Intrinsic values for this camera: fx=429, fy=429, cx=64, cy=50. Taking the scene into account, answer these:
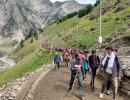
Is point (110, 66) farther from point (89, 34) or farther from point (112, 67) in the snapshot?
point (89, 34)

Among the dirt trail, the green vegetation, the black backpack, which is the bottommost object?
the green vegetation

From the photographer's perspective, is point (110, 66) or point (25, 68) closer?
point (110, 66)

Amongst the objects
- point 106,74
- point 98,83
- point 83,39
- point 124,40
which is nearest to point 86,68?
point 98,83

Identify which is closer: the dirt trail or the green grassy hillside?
the dirt trail

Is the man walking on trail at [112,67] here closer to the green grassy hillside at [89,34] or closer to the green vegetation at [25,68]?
the green grassy hillside at [89,34]

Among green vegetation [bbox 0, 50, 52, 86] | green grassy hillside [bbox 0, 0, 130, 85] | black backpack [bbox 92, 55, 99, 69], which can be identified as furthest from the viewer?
green grassy hillside [bbox 0, 0, 130, 85]

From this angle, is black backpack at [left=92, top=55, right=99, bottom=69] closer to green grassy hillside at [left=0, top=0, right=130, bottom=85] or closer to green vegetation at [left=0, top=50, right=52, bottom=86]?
green grassy hillside at [left=0, top=0, right=130, bottom=85]

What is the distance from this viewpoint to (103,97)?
76.2 ft

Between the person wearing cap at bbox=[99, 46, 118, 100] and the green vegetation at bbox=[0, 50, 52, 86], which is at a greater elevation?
the person wearing cap at bbox=[99, 46, 118, 100]

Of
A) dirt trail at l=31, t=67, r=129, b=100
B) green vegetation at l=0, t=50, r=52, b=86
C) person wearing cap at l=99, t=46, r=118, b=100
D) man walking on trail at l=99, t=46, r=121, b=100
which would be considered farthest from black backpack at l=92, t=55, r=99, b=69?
green vegetation at l=0, t=50, r=52, b=86

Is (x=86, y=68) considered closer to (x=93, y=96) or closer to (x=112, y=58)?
(x=93, y=96)

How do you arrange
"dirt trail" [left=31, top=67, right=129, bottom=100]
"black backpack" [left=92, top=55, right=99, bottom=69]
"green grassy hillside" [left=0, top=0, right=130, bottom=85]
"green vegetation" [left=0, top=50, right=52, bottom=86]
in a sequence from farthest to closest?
"green grassy hillside" [left=0, top=0, right=130, bottom=85] < "green vegetation" [left=0, top=50, right=52, bottom=86] < "black backpack" [left=92, top=55, right=99, bottom=69] < "dirt trail" [left=31, top=67, right=129, bottom=100]

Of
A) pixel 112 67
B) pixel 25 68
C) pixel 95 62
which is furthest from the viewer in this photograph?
pixel 25 68

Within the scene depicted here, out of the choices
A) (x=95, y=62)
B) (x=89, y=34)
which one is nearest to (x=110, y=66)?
(x=95, y=62)
